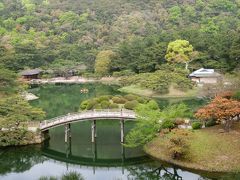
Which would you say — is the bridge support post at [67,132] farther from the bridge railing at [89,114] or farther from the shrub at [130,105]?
the shrub at [130,105]

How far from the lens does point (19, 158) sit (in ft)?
112

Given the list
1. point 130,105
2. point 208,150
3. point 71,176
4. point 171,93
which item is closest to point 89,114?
point 71,176

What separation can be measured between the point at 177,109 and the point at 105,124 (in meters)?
10.8

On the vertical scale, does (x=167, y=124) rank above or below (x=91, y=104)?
above

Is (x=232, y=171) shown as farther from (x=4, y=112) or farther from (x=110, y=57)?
(x=110, y=57)

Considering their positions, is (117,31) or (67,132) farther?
(117,31)

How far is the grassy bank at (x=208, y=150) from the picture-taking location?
29.2 metres

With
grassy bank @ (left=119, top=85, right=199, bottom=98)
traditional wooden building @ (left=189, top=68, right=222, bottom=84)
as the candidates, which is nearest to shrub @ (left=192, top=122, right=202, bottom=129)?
grassy bank @ (left=119, top=85, right=199, bottom=98)

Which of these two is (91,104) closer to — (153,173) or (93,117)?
(93,117)

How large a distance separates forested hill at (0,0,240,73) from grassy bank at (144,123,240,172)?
113 feet

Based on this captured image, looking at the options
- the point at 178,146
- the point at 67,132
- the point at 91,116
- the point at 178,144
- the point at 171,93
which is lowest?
the point at 67,132

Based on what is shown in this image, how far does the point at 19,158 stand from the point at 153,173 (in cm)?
1099

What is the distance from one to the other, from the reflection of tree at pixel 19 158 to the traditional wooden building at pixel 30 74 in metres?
44.9

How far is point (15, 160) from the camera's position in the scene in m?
34.0
